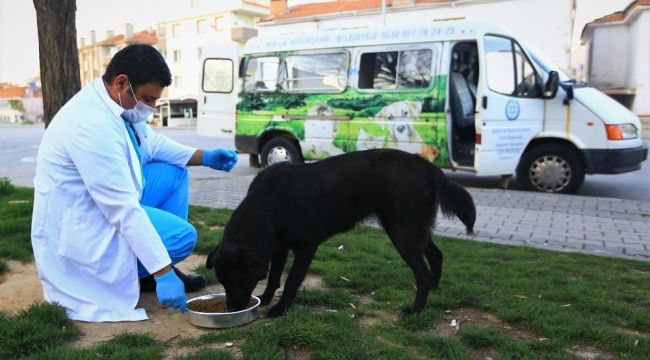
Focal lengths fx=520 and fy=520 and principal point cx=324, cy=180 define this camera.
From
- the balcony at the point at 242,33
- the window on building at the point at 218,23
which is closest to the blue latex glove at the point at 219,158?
the balcony at the point at 242,33

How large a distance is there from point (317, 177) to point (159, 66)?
1151 mm

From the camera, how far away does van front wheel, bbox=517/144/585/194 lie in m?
8.23

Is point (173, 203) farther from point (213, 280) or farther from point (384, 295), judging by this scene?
point (384, 295)

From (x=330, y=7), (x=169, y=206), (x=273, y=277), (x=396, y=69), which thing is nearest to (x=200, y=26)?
(x=330, y=7)

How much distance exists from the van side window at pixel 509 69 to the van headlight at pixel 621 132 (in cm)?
121

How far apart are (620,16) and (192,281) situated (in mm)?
25998

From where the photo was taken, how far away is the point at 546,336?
2.97 metres

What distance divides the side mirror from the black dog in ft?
18.9

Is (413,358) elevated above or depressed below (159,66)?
below

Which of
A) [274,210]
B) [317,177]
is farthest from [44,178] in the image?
[317,177]

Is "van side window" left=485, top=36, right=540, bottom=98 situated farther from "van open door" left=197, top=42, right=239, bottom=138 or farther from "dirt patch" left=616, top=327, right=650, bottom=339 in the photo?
"dirt patch" left=616, top=327, right=650, bottom=339

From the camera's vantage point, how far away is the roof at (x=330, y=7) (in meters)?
30.6

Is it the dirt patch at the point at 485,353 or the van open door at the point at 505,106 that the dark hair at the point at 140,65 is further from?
the van open door at the point at 505,106

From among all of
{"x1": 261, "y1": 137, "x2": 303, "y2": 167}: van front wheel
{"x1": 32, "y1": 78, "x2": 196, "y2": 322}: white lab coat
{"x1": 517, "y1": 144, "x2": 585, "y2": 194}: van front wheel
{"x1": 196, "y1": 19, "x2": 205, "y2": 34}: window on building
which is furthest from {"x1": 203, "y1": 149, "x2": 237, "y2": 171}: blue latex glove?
{"x1": 196, "y1": 19, "x2": 205, "y2": 34}: window on building
